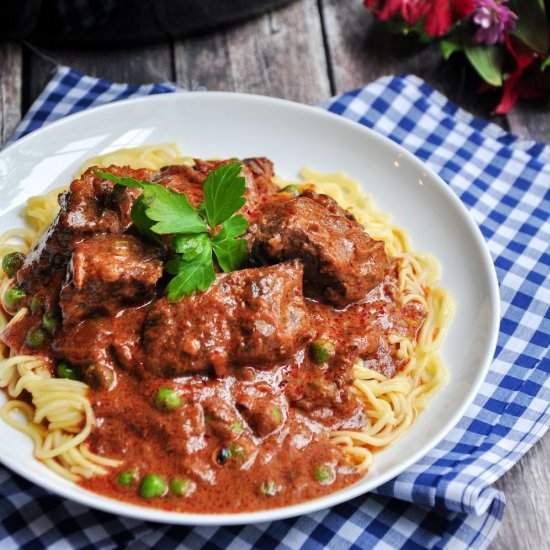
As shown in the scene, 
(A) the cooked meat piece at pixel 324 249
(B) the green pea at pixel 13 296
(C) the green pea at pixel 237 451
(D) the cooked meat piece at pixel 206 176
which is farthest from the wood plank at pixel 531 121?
(B) the green pea at pixel 13 296

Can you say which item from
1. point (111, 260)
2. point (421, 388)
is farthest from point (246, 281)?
point (421, 388)

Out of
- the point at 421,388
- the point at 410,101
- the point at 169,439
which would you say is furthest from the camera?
the point at 410,101

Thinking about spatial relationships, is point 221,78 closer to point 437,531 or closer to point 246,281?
point 246,281

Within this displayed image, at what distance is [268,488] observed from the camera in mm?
6008

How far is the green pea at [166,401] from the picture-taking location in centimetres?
618

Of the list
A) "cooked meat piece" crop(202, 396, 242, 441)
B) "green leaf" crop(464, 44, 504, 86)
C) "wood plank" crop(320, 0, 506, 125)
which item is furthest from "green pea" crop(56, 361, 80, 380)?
"green leaf" crop(464, 44, 504, 86)

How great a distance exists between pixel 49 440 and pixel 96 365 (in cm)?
68

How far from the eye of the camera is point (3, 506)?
20.6 feet

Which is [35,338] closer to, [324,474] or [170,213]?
[170,213]

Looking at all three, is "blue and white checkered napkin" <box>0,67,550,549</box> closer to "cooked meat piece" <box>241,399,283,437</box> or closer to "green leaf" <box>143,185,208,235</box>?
"cooked meat piece" <box>241,399,283,437</box>

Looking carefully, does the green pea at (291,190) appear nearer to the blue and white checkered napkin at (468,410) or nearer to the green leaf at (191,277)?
the blue and white checkered napkin at (468,410)

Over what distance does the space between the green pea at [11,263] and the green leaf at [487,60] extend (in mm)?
5719

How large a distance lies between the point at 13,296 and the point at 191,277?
1.66m

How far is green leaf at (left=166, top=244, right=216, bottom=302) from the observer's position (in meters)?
6.41
